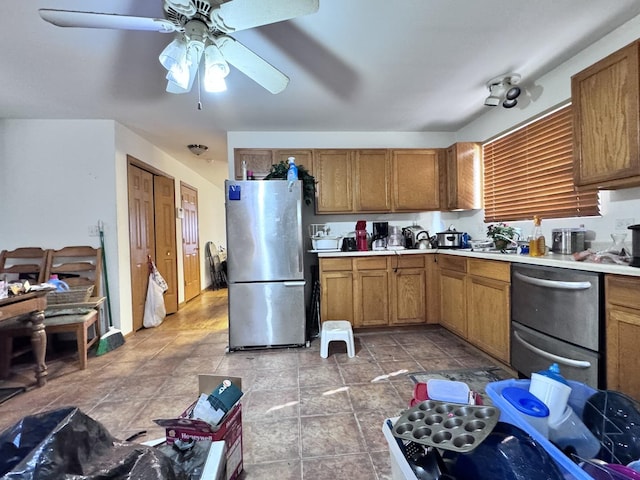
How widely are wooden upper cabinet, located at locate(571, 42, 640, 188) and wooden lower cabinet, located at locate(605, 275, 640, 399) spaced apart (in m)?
0.68

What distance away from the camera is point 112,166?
3035 millimetres

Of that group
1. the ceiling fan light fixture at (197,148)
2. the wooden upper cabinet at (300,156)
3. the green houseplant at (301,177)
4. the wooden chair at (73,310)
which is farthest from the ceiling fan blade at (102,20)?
the ceiling fan light fixture at (197,148)

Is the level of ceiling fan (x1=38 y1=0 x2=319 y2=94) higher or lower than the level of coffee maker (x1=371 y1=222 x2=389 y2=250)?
higher

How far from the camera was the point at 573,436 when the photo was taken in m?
0.83

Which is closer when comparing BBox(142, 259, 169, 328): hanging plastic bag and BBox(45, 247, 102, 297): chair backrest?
BBox(45, 247, 102, 297): chair backrest

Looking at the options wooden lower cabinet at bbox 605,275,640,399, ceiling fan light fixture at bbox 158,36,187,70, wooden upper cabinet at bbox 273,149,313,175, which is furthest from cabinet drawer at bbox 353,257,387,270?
ceiling fan light fixture at bbox 158,36,187,70

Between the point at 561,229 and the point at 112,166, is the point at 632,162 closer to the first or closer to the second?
the point at 561,229

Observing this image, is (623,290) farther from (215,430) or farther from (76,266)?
(76,266)

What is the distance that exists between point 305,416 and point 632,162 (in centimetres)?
233

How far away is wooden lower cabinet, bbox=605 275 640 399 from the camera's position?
1324 millimetres

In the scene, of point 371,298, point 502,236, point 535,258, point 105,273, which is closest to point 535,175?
point 502,236

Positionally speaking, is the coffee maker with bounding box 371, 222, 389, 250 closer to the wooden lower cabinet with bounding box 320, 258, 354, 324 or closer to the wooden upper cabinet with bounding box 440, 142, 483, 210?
the wooden lower cabinet with bounding box 320, 258, 354, 324

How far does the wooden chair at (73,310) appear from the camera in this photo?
7.61 ft

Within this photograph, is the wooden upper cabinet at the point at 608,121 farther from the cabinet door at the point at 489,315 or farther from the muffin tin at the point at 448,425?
the muffin tin at the point at 448,425
